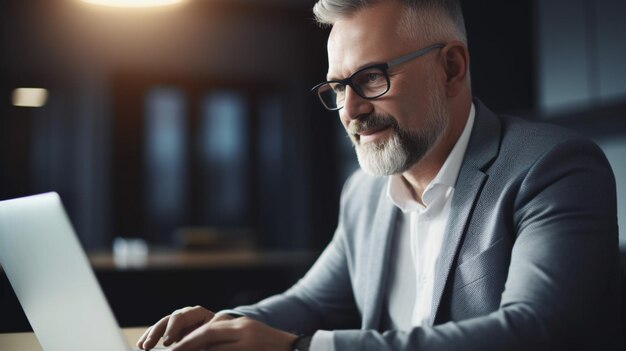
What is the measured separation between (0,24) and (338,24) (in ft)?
18.3

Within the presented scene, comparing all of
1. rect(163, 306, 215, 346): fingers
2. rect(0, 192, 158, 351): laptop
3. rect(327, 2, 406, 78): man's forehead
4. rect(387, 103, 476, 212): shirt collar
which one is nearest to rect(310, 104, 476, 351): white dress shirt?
rect(387, 103, 476, 212): shirt collar

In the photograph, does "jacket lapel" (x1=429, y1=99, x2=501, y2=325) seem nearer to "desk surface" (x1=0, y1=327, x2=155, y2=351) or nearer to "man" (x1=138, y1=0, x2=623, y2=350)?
"man" (x1=138, y1=0, x2=623, y2=350)

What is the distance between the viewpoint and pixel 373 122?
4.75 feet

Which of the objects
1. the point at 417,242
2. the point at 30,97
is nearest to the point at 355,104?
the point at 417,242

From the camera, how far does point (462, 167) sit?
1.43 metres

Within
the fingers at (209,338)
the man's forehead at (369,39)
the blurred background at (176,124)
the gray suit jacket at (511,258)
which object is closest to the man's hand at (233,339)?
the fingers at (209,338)

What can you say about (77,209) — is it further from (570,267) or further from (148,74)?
(570,267)

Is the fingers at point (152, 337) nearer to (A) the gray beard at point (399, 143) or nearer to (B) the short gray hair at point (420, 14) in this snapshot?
(A) the gray beard at point (399, 143)

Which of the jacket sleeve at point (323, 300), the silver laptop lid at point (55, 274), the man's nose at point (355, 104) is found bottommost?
the jacket sleeve at point (323, 300)

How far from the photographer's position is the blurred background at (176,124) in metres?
6.32

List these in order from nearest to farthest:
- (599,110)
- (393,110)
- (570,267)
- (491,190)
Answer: (570,267), (491,190), (393,110), (599,110)

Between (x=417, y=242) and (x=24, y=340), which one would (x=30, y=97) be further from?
(x=417, y=242)

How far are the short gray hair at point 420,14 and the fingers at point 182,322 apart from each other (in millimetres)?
707

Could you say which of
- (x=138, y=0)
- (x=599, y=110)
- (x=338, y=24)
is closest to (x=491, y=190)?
(x=338, y=24)
